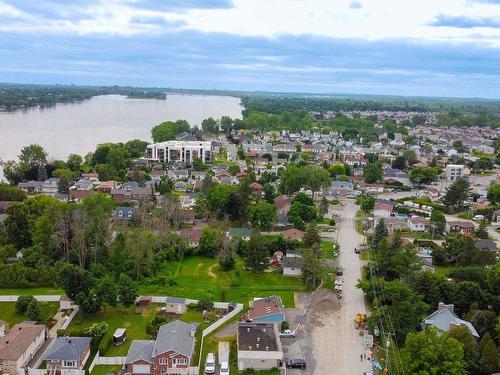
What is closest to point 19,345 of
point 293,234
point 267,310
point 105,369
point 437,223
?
point 105,369

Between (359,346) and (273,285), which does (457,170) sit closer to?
(273,285)

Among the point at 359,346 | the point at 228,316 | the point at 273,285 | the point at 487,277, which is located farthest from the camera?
the point at 273,285

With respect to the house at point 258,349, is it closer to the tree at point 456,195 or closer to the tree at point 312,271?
the tree at point 312,271

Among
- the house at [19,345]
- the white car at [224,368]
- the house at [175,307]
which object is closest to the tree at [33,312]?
the house at [19,345]

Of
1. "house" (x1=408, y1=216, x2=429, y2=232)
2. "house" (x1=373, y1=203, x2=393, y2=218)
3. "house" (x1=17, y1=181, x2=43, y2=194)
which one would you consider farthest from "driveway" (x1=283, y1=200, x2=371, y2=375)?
"house" (x1=17, y1=181, x2=43, y2=194)

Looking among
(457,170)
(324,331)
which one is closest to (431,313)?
(324,331)
